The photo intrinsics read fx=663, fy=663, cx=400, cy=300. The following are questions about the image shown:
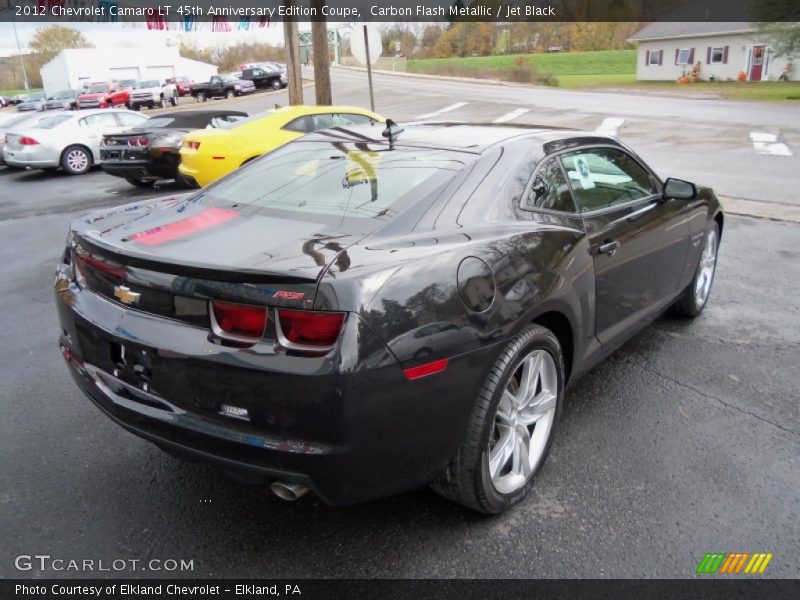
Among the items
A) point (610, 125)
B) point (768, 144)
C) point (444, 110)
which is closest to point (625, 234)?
point (768, 144)

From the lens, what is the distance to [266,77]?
4600 cm

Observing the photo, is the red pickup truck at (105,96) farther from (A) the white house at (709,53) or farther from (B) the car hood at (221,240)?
(A) the white house at (709,53)

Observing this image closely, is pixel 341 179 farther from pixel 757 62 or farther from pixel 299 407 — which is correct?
pixel 757 62

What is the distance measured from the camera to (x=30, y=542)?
2.61 meters

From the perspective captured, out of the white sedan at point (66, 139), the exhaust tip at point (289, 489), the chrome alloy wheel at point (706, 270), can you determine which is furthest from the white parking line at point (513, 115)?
the exhaust tip at point (289, 489)

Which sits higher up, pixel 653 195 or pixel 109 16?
pixel 109 16

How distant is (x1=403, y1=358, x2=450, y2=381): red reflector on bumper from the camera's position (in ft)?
7.38

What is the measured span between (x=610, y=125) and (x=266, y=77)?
102 ft

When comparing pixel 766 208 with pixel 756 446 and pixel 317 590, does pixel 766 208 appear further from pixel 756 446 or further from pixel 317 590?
pixel 317 590

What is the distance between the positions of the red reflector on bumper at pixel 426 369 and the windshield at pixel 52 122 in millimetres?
15557

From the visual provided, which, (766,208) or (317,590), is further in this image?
(766,208)

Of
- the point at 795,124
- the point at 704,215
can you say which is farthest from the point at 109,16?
the point at 704,215

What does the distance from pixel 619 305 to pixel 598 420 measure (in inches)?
24.9

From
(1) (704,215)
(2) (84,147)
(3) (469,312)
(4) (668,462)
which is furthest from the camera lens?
(2) (84,147)
